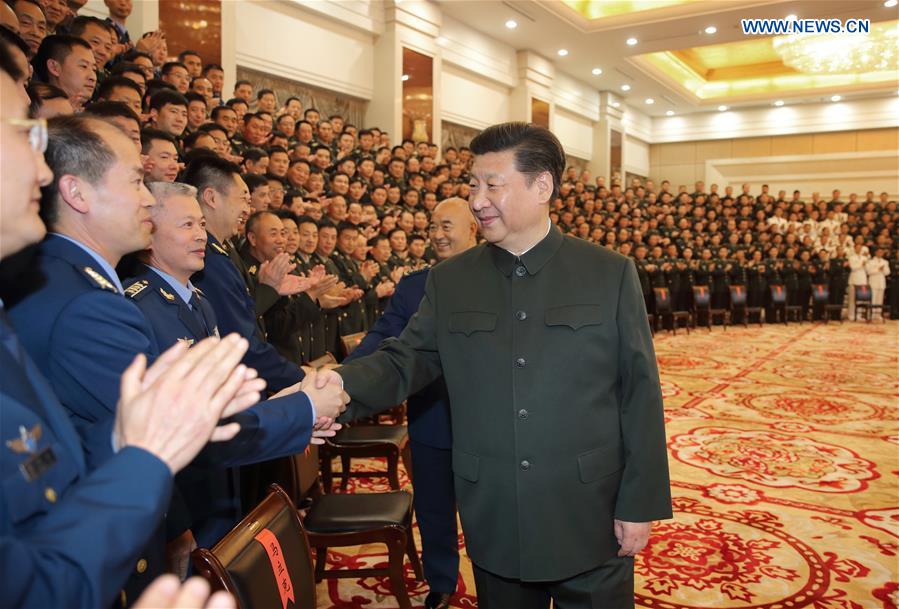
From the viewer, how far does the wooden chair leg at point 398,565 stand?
2.29 m

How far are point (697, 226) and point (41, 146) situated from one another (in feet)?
46.3

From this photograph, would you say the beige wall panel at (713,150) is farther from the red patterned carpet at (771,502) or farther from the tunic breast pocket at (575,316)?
the tunic breast pocket at (575,316)

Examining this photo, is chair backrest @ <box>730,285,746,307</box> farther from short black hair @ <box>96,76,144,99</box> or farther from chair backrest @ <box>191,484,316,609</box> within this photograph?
chair backrest @ <box>191,484,316,609</box>

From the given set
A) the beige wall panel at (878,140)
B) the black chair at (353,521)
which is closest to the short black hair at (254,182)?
the black chair at (353,521)

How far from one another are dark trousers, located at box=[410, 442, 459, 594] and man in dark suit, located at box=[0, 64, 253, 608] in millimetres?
1709

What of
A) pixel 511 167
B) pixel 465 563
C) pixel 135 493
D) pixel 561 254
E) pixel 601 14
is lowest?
pixel 465 563

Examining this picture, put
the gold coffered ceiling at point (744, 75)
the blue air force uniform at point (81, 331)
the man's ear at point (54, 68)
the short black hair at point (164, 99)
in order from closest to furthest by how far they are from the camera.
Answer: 1. the blue air force uniform at point (81, 331)
2. the man's ear at point (54, 68)
3. the short black hair at point (164, 99)
4. the gold coffered ceiling at point (744, 75)

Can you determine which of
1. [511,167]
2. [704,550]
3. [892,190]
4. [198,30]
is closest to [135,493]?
[511,167]

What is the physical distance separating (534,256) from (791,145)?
768 inches

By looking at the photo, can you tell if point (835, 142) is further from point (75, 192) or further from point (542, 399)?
point (75, 192)

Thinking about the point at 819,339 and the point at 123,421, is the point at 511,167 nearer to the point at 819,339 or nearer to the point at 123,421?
the point at 123,421

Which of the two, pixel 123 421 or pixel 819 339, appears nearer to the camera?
pixel 123 421

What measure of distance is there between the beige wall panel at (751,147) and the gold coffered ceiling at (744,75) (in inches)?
73.7

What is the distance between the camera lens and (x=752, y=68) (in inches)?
673
